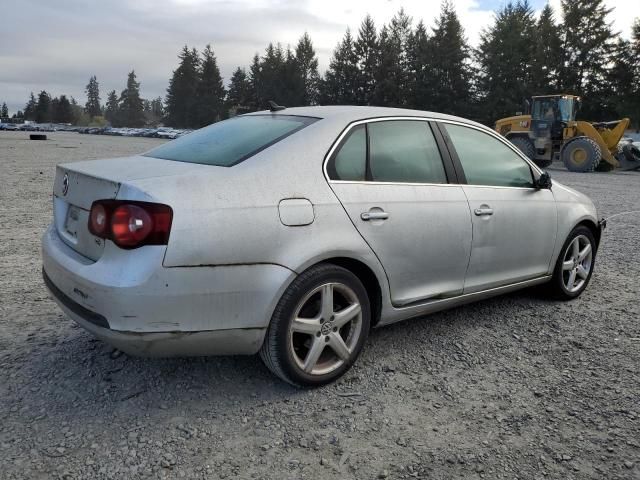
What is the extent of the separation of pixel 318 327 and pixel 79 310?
→ 1.19 metres

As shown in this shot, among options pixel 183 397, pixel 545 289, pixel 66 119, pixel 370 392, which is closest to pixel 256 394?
pixel 183 397

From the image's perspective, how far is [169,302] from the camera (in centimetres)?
245

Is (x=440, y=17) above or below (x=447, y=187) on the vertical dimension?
above

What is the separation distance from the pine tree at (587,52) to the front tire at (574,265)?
45.3 metres

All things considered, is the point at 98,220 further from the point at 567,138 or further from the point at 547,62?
the point at 547,62

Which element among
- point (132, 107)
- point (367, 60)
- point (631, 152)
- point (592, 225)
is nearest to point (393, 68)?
point (367, 60)

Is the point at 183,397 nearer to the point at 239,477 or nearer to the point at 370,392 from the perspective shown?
the point at 239,477

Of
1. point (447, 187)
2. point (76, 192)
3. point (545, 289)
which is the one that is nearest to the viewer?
point (76, 192)

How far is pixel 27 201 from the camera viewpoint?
8.85 m

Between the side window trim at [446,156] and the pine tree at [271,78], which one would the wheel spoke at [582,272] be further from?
the pine tree at [271,78]

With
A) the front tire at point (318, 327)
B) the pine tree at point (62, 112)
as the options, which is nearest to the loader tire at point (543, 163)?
the front tire at point (318, 327)

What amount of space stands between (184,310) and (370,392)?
114 centimetres

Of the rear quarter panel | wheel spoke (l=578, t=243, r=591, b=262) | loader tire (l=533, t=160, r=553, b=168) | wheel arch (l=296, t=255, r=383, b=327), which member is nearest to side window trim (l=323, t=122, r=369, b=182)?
wheel arch (l=296, t=255, r=383, b=327)

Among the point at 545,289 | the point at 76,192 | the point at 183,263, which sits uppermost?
the point at 76,192
